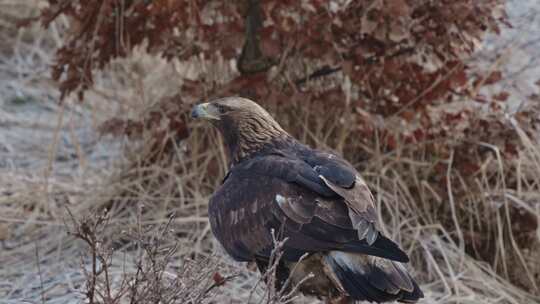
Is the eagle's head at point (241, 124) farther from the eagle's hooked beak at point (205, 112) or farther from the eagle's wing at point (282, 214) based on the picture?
the eagle's wing at point (282, 214)

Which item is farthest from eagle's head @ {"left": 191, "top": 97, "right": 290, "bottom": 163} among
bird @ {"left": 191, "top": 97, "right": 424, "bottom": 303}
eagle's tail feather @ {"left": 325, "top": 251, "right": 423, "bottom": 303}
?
eagle's tail feather @ {"left": 325, "top": 251, "right": 423, "bottom": 303}

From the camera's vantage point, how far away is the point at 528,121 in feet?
19.7

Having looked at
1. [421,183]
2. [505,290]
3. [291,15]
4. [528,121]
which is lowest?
[505,290]

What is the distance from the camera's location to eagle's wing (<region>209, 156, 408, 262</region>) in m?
4.10

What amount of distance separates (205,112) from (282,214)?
3.06ft

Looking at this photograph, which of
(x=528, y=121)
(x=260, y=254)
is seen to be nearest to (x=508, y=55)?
(x=528, y=121)

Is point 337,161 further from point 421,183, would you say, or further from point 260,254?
point 421,183

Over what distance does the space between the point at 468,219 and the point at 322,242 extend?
2.47 metres

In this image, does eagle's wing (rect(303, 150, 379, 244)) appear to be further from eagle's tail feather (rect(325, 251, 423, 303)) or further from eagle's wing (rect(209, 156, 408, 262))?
eagle's tail feather (rect(325, 251, 423, 303))

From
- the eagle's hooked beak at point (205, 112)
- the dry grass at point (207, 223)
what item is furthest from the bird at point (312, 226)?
the dry grass at point (207, 223)

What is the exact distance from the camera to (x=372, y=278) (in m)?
4.03

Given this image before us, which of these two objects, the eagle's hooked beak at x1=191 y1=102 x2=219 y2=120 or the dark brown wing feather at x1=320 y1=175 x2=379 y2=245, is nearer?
the dark brown wing feather at x1=320 y1=175 x2=379 y2=245

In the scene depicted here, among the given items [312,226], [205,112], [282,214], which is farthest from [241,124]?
[312,226]

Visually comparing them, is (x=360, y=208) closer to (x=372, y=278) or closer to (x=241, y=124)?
(x=372, y=278)
